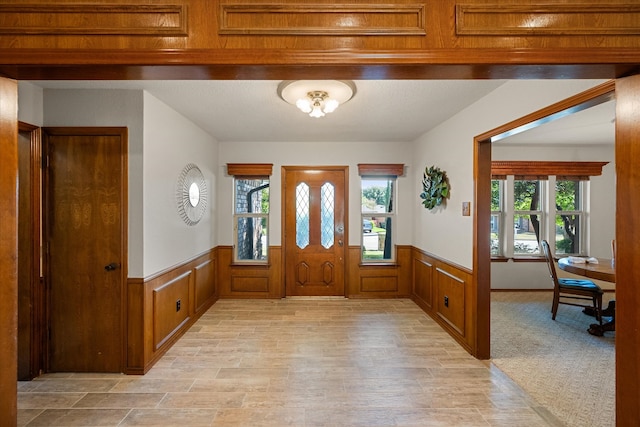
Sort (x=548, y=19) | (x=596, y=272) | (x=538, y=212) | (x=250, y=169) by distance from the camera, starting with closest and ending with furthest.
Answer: (x=548, y=19) < (x=596, y=272) < (x=250, y=169) < (x=538, y=212)

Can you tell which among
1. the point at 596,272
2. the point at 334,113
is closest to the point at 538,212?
the point at 596,272

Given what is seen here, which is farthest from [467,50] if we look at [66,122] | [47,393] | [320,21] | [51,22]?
[47,393]

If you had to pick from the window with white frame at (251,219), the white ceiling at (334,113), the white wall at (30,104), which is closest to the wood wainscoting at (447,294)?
the white ceiling at (334,113)

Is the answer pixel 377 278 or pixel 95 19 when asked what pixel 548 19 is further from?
pixel 377 278

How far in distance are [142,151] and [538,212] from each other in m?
6.24

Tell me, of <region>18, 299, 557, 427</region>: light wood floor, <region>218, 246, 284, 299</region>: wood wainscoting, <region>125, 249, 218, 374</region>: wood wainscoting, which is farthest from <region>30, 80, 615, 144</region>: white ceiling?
<region>18, 299, 557, 427</region>: light wood floor

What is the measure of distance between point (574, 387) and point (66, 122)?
194 inches

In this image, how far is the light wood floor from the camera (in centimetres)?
210

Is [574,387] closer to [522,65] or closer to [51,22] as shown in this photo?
[522,65]

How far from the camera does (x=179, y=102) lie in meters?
3.05

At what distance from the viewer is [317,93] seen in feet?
8.39

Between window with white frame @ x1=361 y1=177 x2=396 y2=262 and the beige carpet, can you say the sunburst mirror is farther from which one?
the beige carpet

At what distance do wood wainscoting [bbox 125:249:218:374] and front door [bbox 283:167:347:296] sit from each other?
4.76 feet

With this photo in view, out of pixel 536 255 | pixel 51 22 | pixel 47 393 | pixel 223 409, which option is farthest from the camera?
pixel 536 255
